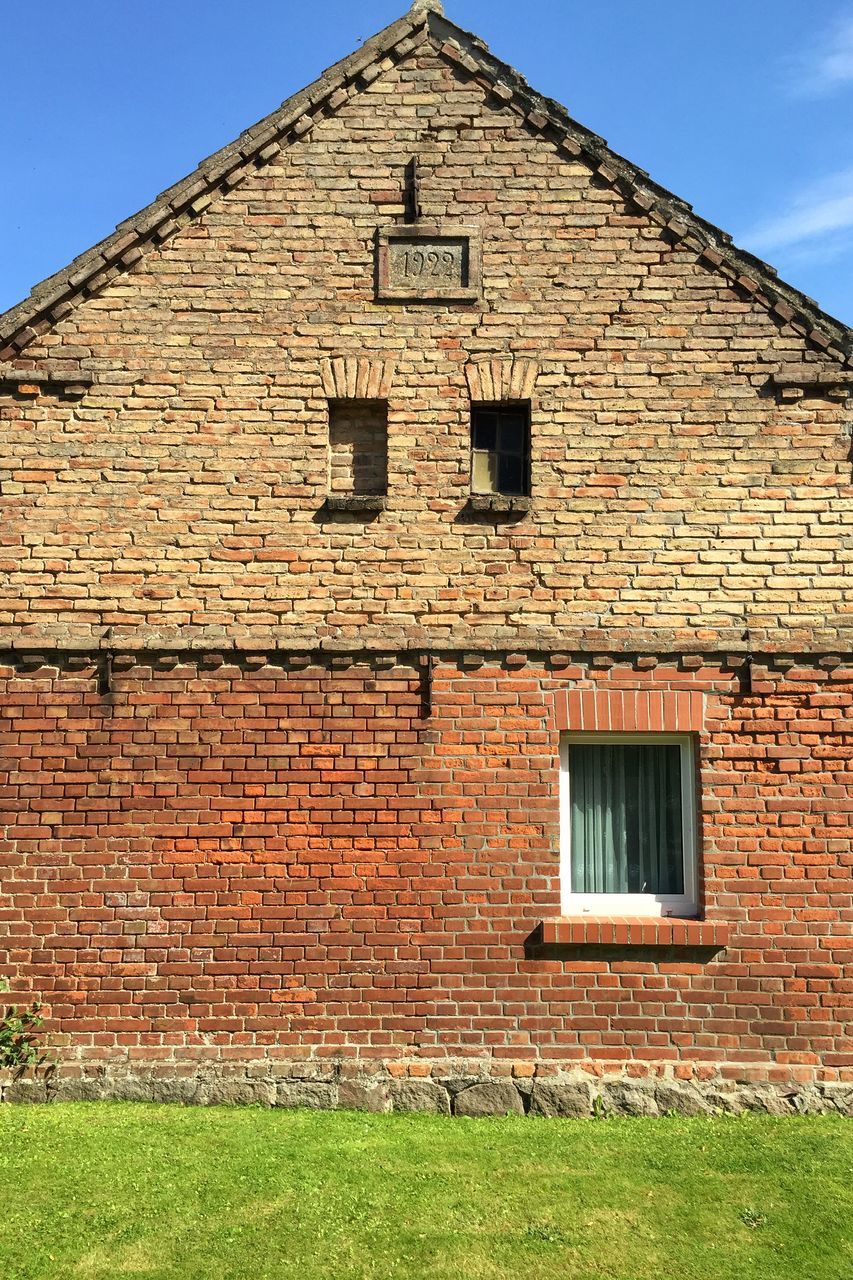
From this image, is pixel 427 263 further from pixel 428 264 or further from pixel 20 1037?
pixel 20 1037

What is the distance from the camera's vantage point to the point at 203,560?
7.38 metres

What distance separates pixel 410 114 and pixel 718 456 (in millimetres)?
3651

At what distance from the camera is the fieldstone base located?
6.83 metres

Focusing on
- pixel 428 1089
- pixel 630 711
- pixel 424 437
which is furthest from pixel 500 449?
pixel 428 1089

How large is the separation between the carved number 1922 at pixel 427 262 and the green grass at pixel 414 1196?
243 inches

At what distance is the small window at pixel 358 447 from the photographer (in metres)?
7.58

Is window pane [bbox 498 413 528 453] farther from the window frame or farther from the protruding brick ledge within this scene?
the protruding brick ledge

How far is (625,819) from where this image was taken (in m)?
7.43

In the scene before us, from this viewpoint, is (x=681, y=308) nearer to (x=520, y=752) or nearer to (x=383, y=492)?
(x=383, y=492)

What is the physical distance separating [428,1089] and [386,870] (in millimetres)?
1506

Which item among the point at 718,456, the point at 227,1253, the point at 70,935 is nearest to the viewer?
the point at 227,1253

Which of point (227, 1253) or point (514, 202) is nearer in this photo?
point (227, 1253)

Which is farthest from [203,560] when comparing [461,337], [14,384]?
[461,337]

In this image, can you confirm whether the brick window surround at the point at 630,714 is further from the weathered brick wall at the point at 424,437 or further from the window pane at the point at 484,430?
the window pane at the point at 484,430
